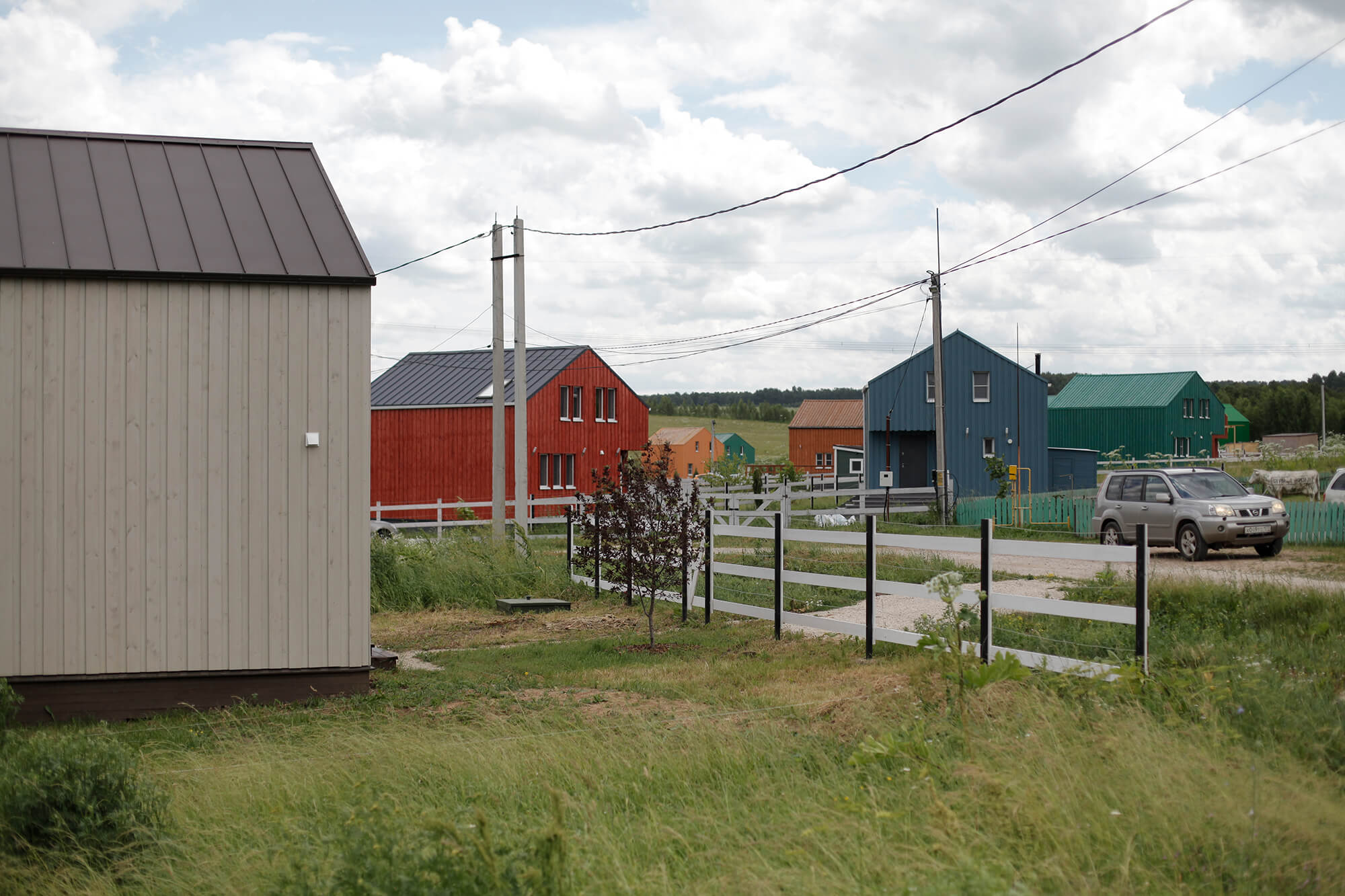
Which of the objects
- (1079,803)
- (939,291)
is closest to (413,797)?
(1079,803)

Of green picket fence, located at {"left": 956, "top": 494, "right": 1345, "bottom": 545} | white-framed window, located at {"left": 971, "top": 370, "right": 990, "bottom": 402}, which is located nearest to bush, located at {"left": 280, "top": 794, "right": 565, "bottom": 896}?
green picket fence, located at {"left": 956, "top": 494, "right": 1345, "bottom": 545}

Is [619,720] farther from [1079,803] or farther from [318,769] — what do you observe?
[1079,803]

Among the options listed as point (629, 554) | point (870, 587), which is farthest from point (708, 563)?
point (870, 587)

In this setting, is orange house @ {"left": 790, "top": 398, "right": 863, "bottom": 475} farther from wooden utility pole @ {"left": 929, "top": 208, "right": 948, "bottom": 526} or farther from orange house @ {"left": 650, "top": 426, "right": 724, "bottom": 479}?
wooden utility pole @ {"left": 929, "top": 208, "right": 948, "bottom": 526}

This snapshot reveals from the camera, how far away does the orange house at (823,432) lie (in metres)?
80.1

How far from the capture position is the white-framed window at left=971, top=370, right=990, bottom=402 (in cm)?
4162

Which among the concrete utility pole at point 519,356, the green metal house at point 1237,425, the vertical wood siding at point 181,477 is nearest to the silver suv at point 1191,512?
the concrete utility pole at point 519,356

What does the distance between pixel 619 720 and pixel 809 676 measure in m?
2.45

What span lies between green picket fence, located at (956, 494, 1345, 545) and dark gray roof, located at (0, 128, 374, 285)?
43.4 ft

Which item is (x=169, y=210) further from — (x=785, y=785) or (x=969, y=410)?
(x=969, y=410)

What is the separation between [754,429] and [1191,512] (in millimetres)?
136763

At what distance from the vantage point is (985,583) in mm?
8977

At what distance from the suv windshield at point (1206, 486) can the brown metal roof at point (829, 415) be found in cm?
5806

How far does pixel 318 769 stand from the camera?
21.0 ft
